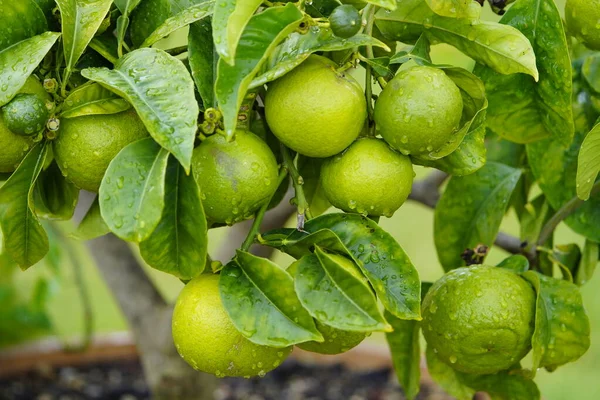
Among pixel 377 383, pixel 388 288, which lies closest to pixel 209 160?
pixel 388 288

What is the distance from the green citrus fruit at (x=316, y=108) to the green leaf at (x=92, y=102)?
0.13 meters

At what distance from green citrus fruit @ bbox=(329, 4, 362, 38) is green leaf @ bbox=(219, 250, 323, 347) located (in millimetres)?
196

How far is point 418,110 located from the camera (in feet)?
2.09

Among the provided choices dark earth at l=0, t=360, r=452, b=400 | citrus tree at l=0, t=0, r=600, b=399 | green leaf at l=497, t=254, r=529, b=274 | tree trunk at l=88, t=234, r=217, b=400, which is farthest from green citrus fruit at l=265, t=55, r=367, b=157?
dark earth at l=0, t=360, r=452, b=400

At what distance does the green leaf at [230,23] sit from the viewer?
55cm

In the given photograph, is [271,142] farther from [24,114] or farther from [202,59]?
[24,114]

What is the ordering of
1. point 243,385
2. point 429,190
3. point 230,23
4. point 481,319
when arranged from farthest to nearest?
1. point 243,385
2. point 429,190
3. point 481,319
4. point 230,23

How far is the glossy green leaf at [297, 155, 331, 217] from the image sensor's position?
0.79 metres

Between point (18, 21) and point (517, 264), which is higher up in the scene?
point (18, 21)

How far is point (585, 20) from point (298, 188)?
35 cm

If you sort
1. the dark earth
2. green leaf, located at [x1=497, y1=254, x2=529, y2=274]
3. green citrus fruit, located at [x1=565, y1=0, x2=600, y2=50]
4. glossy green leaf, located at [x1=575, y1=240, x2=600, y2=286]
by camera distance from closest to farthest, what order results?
green citrus fruit, located at [x1=565, y1=0, x2=600, y2=50] → green leaf, located at [x1=497, y1=254, x2=529, y2=274] → glossy green leaf, located at [x1=575, y1=240, x2=600, y2=286] → the dark earth

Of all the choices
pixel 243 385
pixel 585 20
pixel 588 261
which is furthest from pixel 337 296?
pixel 243 385

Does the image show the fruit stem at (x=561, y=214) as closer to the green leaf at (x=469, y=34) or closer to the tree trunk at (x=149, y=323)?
the green leaf at (x=469, y=34)

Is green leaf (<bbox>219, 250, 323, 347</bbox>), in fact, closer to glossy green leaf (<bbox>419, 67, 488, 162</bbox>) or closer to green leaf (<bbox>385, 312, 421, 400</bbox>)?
glossy green leaf (<bbox>419, 67, 488, 162</bbox>)
